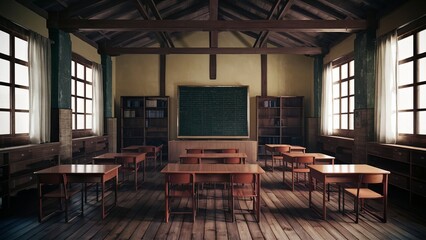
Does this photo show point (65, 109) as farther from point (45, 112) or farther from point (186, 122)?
point (186, 122)

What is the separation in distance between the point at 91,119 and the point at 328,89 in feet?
21.3

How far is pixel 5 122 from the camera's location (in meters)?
4.32

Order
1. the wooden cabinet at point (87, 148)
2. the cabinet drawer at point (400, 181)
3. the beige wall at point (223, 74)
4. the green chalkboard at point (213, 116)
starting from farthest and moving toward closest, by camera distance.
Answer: the beige wall at point (223, 74) → the green chalkboard at point (213, 116) → the wooden cabinet at point (87, 148) → the cabinet drawer at point (400, 181)

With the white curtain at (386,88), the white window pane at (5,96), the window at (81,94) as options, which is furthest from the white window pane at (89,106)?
the white curtain at (386,88)

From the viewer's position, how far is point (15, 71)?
4516 mm

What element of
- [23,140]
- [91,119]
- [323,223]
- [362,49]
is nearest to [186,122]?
[91,119]

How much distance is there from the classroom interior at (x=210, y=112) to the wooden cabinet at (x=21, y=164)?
2 centimetres

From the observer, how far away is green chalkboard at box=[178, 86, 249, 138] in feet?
28.0

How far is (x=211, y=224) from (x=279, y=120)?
5909mm

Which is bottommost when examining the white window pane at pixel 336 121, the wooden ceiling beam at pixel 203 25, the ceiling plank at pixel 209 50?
the white window pane at pixel 336 121

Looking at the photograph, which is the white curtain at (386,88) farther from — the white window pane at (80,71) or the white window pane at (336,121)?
the white window pane at (80,71)

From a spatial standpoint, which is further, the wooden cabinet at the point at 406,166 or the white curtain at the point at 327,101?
the white curtain at the point at 327,101

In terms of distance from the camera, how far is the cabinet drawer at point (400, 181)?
13.3 feet

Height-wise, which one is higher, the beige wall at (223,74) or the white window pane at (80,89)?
the beige wall at (223,74)
